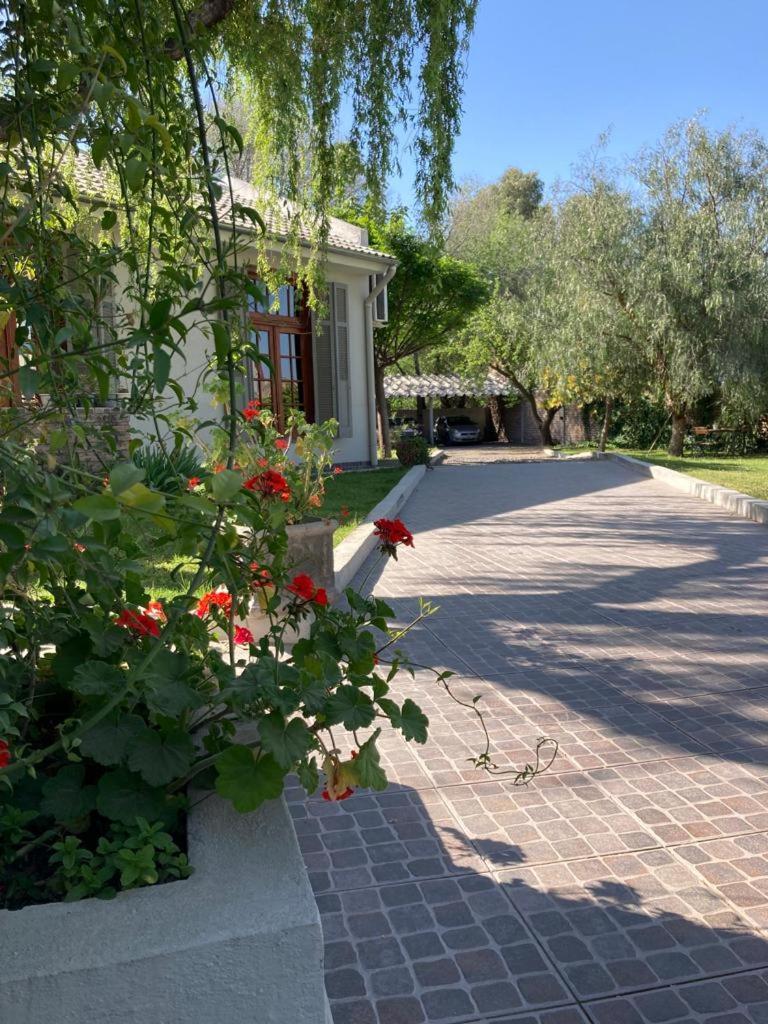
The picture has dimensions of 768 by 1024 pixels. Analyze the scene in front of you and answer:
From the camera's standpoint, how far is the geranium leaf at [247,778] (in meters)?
1.75

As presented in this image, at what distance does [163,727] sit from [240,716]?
209 millimetres

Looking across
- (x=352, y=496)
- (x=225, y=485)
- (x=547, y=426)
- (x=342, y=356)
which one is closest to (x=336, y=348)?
(x=342, y=356)

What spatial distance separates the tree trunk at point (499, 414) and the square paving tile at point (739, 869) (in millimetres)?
38362

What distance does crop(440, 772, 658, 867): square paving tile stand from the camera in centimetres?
275

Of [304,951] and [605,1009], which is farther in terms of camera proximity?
[605,1009]

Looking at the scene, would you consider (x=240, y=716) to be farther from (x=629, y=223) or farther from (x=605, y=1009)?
(x=629, y=223)

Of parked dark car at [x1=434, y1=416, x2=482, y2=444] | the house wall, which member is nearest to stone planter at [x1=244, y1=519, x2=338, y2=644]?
the house wall

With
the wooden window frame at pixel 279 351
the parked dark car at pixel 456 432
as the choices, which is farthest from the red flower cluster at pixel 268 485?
the parked dark car at pixel 456 432

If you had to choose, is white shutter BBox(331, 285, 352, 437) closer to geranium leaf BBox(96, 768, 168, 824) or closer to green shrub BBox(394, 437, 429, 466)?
green shrub BBox(394, 437, 429, 466)

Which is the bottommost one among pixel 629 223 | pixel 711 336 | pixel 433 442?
pixel 433 442

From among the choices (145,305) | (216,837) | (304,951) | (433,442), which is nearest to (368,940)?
(216,837)

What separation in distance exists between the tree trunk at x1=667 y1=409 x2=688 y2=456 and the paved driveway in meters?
16.8

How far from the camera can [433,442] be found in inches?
1521

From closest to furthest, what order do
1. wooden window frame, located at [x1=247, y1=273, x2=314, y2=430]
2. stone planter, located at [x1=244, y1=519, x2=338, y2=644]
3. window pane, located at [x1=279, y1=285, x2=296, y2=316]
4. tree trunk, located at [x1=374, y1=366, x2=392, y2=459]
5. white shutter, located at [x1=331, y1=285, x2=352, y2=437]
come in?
1. stone planter, located at [x1=244, y1=519, x2=338, y2=644]
2. wooden window frame, located at [x1=247, y1=273, x2=314, y2=430]
3. window pane, located at [x1=279, y1=285, x2=296, y2=316]
4. white shutter, located at [x1=331, y1=285, x2=352, y2=437]
5. tree trunk, located at [x1=374, y1=366, x2=392, y2=459]
